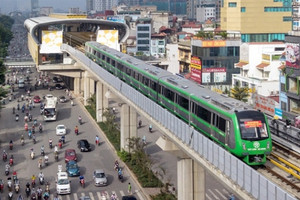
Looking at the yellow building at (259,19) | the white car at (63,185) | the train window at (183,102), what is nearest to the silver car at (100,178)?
the white car at (63,185)

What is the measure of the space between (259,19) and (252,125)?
6366 centimetres

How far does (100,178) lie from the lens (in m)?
37.6

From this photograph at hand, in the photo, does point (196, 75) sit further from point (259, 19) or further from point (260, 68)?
point (259, 19)

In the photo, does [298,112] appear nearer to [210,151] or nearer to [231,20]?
[210,151]

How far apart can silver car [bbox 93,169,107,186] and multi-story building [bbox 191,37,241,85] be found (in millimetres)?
32150

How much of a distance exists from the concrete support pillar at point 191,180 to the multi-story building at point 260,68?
27.0m

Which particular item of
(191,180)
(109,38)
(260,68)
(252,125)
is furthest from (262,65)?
(252,125)

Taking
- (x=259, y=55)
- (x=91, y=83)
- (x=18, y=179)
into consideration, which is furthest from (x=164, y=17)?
(x=18, y=179)

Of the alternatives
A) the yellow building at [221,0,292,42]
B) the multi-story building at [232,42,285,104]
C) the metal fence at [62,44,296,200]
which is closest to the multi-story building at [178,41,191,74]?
the yellow building at [221,0,292,42]

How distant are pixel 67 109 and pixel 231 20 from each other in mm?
30746

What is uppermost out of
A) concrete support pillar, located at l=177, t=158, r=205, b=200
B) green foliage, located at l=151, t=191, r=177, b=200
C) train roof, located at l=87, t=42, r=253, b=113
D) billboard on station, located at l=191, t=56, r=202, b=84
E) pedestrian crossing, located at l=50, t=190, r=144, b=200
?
train roof, located at l=87, t=42, r=253, b=113

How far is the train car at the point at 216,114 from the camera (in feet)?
72.0

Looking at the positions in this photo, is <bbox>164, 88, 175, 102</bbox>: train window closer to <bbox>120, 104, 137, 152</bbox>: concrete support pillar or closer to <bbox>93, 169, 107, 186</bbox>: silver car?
<bbox>93, 169, 107, 186</bbox>: silver car

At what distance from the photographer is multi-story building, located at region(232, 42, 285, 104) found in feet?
187
